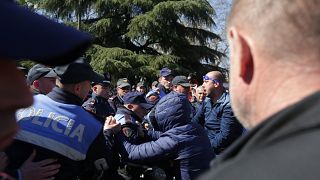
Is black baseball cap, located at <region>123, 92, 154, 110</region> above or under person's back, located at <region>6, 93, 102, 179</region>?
above

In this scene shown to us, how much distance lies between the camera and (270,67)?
1.33 meters

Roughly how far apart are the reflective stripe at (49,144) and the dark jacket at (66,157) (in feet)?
0.07

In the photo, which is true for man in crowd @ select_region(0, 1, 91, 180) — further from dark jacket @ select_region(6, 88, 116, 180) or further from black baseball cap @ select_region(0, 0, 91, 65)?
dark jacket @ select_region(6, 88, 116, 180)

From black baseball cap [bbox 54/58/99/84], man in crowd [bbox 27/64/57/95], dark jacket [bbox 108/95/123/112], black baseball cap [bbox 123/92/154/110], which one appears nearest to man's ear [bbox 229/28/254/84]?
black baseball cap [bbox 54/58/99/84]

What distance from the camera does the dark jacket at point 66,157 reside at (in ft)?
10.5

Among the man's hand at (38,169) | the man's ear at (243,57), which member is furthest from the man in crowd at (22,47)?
the man's hand at (38,169)

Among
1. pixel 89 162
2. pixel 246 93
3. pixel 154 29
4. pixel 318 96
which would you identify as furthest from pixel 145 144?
pixel 154 29

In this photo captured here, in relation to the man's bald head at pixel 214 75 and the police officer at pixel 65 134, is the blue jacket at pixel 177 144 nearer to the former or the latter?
the police officer at pixel 65 134

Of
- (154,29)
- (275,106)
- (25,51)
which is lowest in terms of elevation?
(275,106)

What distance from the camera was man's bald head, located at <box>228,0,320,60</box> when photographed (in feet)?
4.21

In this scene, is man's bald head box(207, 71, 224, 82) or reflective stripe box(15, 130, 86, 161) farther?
man's bald head box(207, 71, 224, 82)

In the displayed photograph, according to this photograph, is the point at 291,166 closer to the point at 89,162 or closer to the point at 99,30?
the point at 89,162

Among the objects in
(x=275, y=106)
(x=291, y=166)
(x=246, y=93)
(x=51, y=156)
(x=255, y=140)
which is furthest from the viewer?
(x=51, y=156)

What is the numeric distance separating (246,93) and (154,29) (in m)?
29.4
